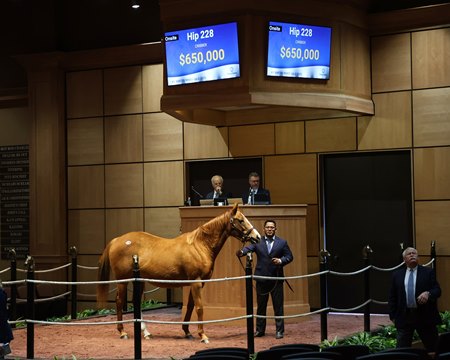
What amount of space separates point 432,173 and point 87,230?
22.6 feet

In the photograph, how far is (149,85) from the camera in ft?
56.7

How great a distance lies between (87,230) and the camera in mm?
17781

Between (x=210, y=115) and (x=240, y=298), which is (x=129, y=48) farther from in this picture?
(x=240, y=298)

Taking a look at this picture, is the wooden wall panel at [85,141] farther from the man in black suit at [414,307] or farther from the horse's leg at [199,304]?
the man in black suit at [414,307]

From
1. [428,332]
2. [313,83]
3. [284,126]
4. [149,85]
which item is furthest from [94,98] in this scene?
[428,332]

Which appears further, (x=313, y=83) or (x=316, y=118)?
(x=316, y=118)

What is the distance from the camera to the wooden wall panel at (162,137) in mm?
17000

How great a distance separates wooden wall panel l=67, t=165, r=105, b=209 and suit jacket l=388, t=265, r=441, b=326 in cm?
848

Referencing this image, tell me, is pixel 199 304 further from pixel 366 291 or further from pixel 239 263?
pixel 366 291

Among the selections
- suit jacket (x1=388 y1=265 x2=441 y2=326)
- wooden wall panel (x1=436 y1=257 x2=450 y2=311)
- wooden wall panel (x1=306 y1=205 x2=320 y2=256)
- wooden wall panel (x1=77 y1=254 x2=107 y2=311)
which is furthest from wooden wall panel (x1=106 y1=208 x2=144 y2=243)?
suit jacket (x1=388 y1=265 x2=441 y2=326)

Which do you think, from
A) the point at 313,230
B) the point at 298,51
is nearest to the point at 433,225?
the point at 313,230

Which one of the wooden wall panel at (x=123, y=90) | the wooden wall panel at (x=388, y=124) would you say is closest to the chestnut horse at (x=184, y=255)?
the wooden wall panel at (x=388, y=124)

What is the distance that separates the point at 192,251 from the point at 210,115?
4244 mm

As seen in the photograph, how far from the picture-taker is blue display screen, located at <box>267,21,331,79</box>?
1380cm
